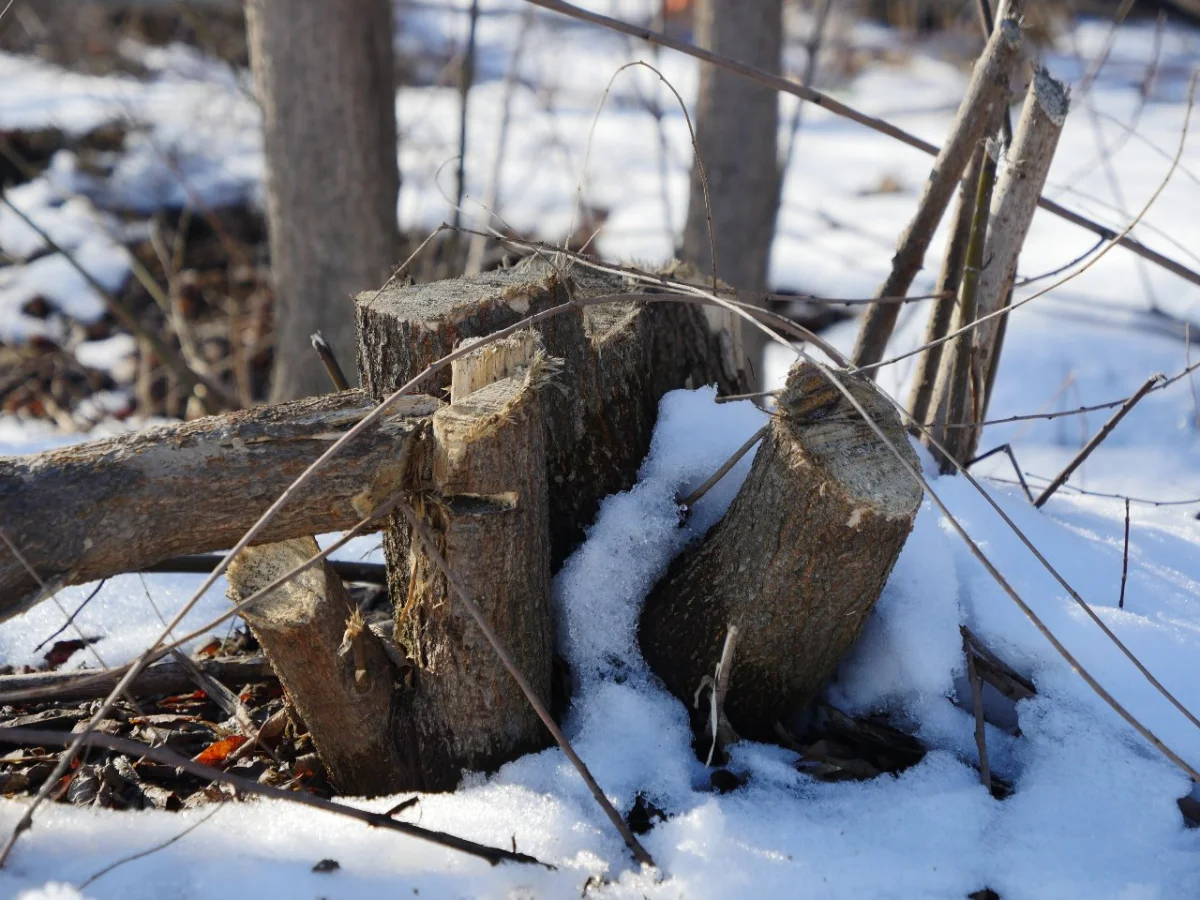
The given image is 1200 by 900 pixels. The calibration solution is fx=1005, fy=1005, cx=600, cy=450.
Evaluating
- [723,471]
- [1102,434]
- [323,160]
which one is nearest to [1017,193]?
[1102,434]

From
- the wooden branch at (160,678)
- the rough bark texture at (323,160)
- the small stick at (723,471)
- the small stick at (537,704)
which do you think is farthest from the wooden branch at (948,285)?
the rough bark texture at (323,160)

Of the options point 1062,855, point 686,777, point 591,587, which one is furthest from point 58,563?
point 1062,855

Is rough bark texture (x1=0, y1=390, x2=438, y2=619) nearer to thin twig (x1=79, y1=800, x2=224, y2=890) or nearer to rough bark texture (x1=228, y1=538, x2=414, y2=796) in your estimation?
rough bark texture (x1=228, y1=538, x2=414, y2=796)

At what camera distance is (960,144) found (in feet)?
6.12

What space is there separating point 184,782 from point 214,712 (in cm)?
20

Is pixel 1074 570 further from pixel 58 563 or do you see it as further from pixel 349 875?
pixel 58 563

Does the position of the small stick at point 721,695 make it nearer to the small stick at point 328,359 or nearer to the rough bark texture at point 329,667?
the rough bark texture at point 329,667

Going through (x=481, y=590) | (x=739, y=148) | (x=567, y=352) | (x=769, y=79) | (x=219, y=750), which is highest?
(x=769, y=79)

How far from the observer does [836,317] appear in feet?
16.1

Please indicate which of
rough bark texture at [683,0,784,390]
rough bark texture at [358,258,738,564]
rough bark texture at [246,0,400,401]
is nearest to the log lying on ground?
rough bark texture at [358,258,738,564]

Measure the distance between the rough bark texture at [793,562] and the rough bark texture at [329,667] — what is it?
0.41 m

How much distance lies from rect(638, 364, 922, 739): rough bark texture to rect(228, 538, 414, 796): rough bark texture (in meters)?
→ 0.41

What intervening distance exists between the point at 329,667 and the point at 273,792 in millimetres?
274

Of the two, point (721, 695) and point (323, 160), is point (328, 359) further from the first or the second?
point (323, 160)
